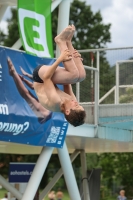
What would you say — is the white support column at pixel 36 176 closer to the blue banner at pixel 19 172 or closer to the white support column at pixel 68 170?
the white support column at pixel 68 170

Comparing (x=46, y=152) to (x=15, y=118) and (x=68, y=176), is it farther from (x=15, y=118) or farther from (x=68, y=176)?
(x=15, y=118)

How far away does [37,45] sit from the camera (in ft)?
74.9

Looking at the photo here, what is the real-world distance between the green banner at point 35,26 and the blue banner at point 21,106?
0.96 feet

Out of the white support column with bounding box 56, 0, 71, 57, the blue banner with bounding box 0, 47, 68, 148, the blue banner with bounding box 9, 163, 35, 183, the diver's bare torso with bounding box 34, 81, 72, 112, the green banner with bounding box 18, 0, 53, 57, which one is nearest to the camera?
the diver's bare torso with bounding box 34, 81, 72, 112

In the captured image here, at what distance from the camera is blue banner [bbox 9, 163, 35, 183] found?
27672 millimetres

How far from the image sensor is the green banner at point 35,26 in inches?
885

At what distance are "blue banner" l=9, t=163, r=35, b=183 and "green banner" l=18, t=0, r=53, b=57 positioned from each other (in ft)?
19.6

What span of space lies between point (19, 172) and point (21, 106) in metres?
6.58

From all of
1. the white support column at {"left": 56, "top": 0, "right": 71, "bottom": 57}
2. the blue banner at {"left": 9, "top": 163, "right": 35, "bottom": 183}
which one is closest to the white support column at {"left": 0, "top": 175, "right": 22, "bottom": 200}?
the blue banner at {"left": 9, "top": 163, "right": 35, "bottom": 183}

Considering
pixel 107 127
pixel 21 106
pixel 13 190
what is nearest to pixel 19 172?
pixel 13 190

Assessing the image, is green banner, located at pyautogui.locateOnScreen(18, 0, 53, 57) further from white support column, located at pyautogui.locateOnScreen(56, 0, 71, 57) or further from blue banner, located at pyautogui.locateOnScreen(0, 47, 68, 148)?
white support column, located at pyautogui.locateOnScreen(56, 0, 71, 57)

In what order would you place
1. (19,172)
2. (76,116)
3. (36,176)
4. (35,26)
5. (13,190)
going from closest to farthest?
(76,116), (35,26), (36,176), (13,190), (19,172)

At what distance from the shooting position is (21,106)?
2191cm

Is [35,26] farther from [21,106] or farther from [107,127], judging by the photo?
[107,127]
